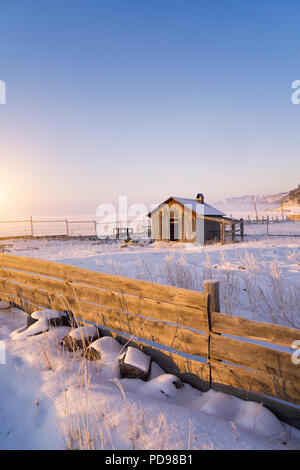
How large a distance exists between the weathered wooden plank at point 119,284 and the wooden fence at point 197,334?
0.01 metres

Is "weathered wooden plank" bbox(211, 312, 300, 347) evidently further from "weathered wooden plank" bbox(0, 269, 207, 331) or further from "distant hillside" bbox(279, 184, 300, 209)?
"distant hillside" bbox(279, 184, 300, 209)

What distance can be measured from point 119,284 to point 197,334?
1306 millimetres

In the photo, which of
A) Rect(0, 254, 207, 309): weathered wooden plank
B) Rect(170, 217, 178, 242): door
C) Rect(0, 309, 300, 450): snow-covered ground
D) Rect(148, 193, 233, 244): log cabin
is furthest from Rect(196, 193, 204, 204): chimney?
Rect(0, 309, 300, 450): snow-covered ground

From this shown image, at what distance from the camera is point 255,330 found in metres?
2.42

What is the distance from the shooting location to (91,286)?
407 cm

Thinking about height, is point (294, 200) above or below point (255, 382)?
above

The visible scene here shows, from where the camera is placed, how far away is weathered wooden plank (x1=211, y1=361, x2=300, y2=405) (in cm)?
224

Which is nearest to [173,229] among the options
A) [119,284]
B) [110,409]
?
[119,284]

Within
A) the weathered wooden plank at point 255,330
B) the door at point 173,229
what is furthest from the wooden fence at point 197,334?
the door at point 173,229

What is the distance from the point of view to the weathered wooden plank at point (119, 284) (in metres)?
2.86

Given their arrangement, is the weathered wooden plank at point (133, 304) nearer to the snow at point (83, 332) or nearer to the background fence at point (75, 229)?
the snow at point (83, 332)

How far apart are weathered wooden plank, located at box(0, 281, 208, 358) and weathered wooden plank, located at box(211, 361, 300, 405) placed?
0.24 metres

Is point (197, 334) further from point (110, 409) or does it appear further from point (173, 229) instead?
point (173, 229)
